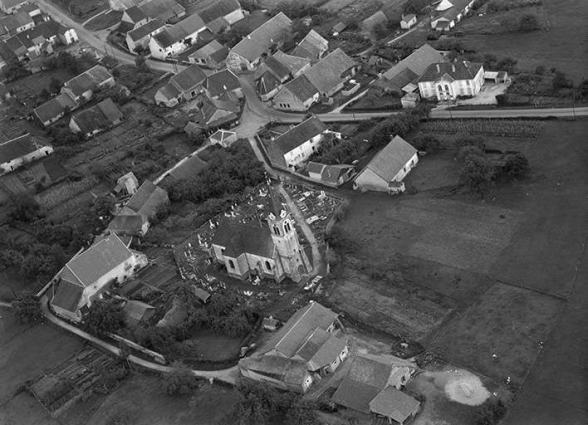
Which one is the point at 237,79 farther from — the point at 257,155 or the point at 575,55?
the point at 575,55

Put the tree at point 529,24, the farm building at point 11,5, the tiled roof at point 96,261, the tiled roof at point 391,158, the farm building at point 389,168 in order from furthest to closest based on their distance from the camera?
the farm building at point 11,5, the tree at point 529,24, the tiled roof at point 391,158, the farm building at point 389,168, the tiled roof at point 96,261

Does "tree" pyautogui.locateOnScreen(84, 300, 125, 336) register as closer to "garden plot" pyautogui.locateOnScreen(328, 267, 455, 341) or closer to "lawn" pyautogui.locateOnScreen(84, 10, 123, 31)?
"garden plot" pyautogui.locateOnScreen(328, 267, 455, 341)

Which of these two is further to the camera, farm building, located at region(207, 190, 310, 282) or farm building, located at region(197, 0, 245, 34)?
farm building, located at region(197, 0, 245, 34)

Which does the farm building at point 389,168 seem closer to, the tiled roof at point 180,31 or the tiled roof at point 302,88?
the tiled roof at point 302,88

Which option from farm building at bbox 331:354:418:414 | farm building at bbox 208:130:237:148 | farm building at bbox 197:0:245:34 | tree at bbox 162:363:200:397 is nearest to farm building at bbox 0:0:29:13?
farm building at bbox 197:0:245:34

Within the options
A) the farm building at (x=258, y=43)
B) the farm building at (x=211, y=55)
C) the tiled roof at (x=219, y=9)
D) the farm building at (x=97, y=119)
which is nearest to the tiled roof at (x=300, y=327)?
the farm building at (x=97, y=119)

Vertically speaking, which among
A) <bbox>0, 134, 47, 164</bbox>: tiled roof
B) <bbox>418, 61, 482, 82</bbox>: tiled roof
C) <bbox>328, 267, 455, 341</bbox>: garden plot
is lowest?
<bbox>328, 267, 455, 341</bbox>: garden plot

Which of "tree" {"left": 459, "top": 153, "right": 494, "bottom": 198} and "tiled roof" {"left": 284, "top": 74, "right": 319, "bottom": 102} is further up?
"tiled roof" {"left": 284, "top": 74, "right": 319, "bottom": 102}

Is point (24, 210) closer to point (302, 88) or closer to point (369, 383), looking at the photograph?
point (302, 88)
